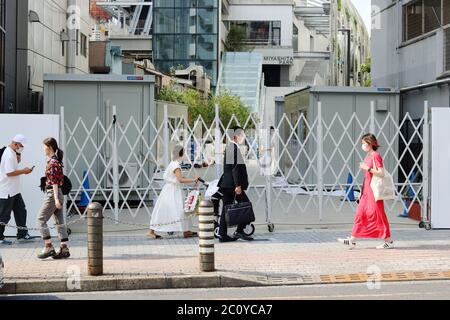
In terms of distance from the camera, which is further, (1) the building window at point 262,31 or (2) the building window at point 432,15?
(1) the building window at point 262,31

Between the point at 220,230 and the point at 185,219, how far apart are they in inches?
29.8

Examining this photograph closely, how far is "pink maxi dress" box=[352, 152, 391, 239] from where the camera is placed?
485 inches

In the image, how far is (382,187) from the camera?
12328 mm

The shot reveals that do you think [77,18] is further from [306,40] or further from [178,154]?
[306,40]

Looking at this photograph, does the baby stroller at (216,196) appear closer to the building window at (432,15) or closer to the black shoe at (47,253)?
the black shoe at (47,253)

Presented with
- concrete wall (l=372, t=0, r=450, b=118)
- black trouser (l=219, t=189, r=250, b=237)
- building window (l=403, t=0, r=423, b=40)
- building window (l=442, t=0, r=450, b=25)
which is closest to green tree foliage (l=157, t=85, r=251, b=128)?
concrete wall (l=372, t=0, r=450, b=118)

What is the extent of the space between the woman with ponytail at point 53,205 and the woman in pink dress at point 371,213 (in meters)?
4.35

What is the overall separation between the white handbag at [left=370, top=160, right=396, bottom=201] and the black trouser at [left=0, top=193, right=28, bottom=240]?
5561 mm

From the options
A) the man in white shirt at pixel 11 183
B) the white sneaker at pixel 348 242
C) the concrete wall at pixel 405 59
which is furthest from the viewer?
the concrete wall at pixel 405 59

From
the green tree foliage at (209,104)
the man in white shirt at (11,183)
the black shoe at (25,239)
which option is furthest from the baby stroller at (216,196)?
the green tree foliage at (209,104)

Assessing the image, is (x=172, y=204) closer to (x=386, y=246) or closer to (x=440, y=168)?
(x=386, y=246)

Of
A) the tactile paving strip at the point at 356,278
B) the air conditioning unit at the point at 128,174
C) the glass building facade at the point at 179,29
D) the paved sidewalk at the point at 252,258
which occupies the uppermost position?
the glass building facade at the point at 179,29

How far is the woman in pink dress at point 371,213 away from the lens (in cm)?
1233
